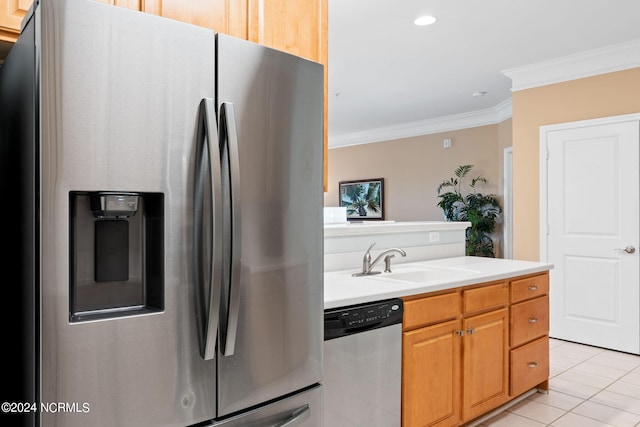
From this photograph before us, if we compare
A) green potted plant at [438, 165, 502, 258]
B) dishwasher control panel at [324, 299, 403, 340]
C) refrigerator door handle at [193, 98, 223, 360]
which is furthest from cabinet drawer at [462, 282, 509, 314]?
green potted plant at [438, 165, 502, 258]

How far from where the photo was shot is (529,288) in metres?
2.81

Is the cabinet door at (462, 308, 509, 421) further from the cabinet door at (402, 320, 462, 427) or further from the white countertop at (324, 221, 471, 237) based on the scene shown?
the white countertop at (324, 221, 471, 237)

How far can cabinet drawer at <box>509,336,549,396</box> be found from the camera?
267 cm

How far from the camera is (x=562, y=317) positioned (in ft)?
14.2

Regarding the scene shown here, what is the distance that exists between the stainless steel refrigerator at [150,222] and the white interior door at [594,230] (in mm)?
3697

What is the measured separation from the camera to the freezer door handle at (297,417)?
1356 mm

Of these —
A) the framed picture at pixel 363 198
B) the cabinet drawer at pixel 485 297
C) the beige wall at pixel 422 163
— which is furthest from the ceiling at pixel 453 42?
the framed picture at pixel 363 198

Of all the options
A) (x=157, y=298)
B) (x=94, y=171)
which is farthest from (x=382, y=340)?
(x=94, y=171)

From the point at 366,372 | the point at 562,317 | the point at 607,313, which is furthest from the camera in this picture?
the point at 562,317

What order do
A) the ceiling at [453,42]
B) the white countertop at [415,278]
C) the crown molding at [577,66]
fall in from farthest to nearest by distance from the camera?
the crown molding at [577,66]
the ceiling at [453,42]
the white countertop at [415,278]

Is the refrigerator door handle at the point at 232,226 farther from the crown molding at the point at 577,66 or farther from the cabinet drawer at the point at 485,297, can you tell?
the crown molding at the point at 577,66

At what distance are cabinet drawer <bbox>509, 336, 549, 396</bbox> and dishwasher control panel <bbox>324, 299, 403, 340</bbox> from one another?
3.75 ft

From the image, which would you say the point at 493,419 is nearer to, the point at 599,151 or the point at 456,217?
the point at 599,151

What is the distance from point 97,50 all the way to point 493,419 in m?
2.73
